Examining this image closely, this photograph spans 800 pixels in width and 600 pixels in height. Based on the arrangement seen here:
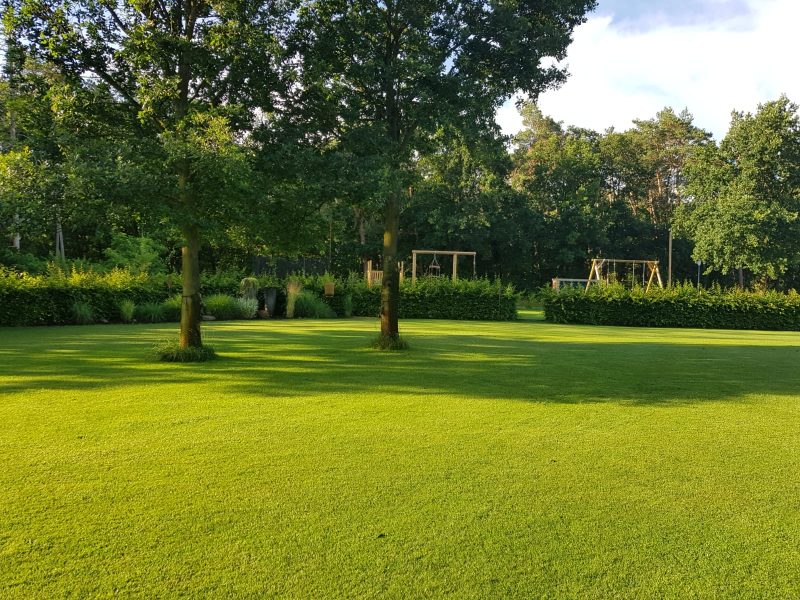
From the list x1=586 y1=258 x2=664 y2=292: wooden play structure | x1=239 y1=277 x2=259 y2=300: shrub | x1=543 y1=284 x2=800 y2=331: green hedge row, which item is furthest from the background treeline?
x1=543 y1=284 x2=800 y2=331: green hedge row

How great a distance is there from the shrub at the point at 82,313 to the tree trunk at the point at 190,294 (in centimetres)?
915

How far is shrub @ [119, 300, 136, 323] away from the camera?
59.4 ft

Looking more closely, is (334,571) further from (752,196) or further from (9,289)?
(752,196)

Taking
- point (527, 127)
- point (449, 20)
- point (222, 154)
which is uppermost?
point (527, 127)

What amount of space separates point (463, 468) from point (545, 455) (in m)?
0.75

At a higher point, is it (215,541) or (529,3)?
(529,3)

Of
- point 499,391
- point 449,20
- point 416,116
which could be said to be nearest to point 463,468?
point 499,391

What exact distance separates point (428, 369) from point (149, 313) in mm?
12525

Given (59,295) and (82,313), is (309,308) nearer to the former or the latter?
(82,313)

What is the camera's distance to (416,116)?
35.7 feet

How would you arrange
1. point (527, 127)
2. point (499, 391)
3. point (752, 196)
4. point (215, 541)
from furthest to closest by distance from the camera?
1. point (527, 127)
2. point (752, 196)
3. point (499, 391)
4. point (215, 541)

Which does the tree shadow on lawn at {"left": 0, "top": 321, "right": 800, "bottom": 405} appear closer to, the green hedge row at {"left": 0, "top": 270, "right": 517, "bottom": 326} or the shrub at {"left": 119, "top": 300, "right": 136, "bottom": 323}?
the green hedge row at {"left": 0, "top": 270, "right": 517, "bottom": 326}

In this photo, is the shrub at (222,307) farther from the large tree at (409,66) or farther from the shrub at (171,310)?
the large tree at (409,66)

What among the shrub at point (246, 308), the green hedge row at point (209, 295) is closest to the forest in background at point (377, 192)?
the green hedge row at point (209, 295)
